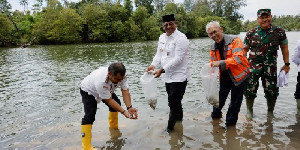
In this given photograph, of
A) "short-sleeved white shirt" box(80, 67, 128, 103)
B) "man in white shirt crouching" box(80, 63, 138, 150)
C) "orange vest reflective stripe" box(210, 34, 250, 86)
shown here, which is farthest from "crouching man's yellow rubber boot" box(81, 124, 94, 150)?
"orange vest reflective stripe" box(210, 34, 250, 86)

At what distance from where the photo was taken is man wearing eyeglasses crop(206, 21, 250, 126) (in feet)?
14.6

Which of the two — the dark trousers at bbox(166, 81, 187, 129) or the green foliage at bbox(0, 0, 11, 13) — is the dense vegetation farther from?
the dark trousers at bbox(166, 81, 187, 129)

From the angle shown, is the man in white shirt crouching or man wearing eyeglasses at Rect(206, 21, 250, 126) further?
man wearing eyeglasses at Rect(206, 21, 250, 126)

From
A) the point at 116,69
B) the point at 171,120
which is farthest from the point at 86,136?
the point at 171,120

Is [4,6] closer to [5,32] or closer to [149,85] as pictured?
[5,32]

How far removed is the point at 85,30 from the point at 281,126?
195 ft

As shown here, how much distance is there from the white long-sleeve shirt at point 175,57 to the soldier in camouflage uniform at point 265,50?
4.92 feet

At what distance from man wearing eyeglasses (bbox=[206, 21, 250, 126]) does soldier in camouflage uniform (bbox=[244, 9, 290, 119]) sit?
0.52m

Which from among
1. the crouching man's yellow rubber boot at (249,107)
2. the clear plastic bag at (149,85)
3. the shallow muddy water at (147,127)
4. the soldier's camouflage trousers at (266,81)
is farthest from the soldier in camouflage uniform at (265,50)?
the clear plastic bag at (149,85)

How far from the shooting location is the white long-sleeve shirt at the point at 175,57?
4.53 metres

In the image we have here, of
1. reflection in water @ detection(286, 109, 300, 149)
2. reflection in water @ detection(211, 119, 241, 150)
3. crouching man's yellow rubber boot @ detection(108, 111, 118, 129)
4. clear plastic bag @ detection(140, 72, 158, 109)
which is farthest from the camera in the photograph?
crouching man's yellow rubber boot @ detection(108, 111, 118, 129)

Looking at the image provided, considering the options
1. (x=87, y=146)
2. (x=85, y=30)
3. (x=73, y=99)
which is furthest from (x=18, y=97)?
(x=85, y=30)

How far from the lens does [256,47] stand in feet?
16.4

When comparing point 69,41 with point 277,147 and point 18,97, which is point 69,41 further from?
point 277,147
